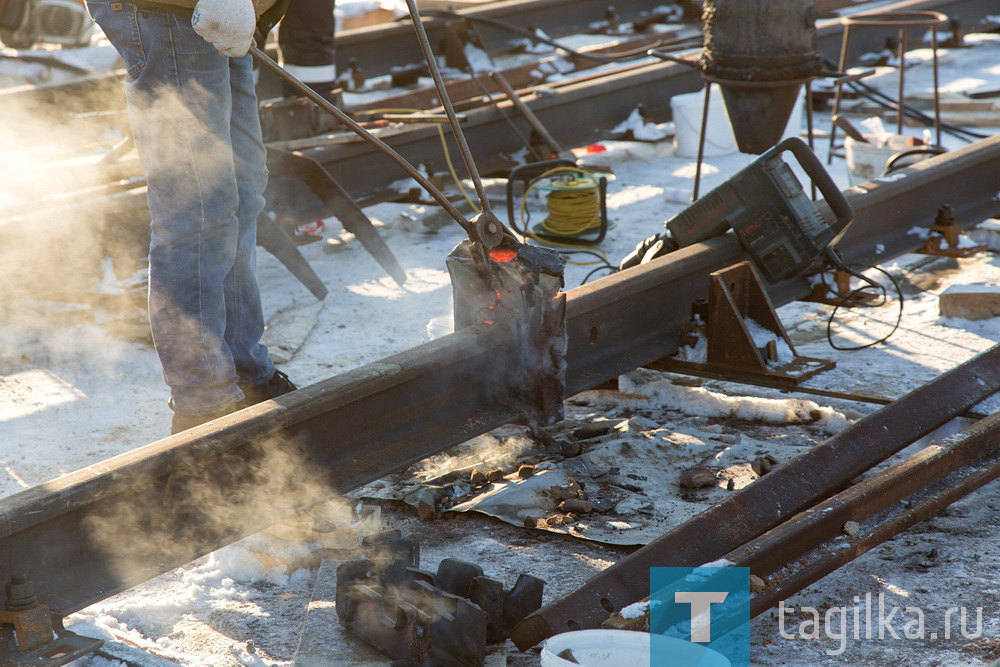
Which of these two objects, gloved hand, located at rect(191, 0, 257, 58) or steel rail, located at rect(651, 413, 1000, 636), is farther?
gloved hand, located at rect(191, 0, 257, 58)

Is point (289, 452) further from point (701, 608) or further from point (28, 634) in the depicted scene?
point (701, 608)

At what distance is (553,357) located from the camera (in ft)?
10.5

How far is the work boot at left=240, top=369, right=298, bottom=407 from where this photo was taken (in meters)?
3.46

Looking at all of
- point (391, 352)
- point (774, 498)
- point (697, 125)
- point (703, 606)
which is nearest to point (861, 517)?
point (774, 498)

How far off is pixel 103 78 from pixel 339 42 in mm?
1944

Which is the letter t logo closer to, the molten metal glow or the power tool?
the molten metal glow

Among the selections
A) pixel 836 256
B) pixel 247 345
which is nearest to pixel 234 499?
pixel 247 345

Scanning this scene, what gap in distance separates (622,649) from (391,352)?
7.82 feet

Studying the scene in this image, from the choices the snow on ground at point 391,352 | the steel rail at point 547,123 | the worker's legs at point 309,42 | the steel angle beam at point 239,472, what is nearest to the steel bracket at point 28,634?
the steel angle beam at point 239,472

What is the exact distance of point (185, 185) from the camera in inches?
119

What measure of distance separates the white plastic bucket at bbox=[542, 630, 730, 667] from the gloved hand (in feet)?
5.72

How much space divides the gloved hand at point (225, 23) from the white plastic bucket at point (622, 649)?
5.72 feet

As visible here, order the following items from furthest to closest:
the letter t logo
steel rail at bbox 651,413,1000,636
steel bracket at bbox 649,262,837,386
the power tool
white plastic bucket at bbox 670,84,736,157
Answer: white plastic bucket at bbox 670,84,736,157 < the power tool < steel bracket at bbox 649,262,837,386 < steel rail at bbox 651,413,1000,636 < the letter t logo

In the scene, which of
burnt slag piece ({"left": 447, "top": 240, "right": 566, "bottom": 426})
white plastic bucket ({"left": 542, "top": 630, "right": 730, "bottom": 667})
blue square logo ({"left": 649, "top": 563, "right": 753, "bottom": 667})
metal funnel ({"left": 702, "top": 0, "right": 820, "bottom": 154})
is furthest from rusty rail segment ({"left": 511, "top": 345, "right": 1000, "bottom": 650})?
metal funnel ({"left": 702, "top": 0, "right": 820, "bottom": 154})
